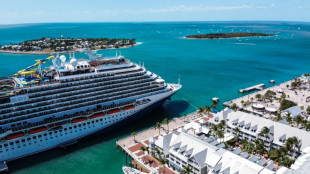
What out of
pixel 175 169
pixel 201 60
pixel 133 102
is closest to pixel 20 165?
pixel 133 102

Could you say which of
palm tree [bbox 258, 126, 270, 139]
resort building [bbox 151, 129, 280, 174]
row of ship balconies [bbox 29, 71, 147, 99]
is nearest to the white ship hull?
row of ship balconies [bbox 29, 71, 147, 99]

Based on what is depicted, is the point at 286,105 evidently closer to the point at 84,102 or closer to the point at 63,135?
the point at 84,102

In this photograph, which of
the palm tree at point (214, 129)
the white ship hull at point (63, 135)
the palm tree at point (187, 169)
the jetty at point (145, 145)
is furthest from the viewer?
the palm tree at point (214, 129)

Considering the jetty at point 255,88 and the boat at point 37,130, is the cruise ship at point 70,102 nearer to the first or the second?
the boat at point 37,130

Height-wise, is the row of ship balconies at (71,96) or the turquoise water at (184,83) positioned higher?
the row of ship balconies at (71,96)

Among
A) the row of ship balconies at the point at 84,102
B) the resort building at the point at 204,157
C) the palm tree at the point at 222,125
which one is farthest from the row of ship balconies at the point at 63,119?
the palm tree at the point at 222,125

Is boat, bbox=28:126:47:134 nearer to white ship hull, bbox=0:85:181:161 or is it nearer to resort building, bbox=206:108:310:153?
white ship hull, bbox=0:85:181:161
